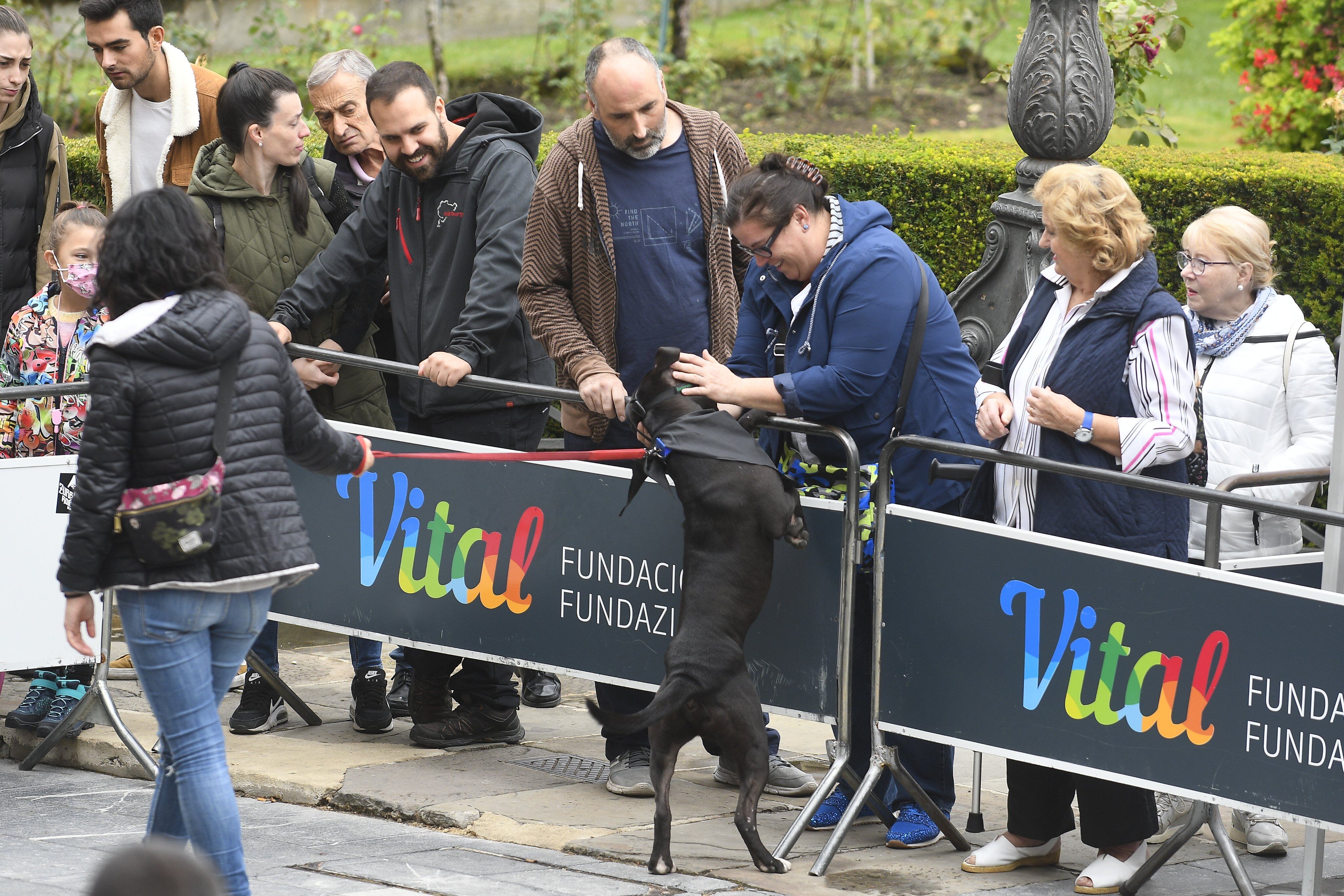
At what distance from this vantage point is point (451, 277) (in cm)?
511

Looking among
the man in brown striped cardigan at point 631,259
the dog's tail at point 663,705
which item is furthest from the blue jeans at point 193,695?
the man in brown striped cardigan at point 631,259

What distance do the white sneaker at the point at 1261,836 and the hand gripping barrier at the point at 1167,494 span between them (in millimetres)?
102

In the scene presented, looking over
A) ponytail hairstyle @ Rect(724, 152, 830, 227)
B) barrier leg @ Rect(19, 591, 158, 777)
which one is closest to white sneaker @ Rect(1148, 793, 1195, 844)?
ponytail hairstyle @ Rect(724, 152, 830, 227)

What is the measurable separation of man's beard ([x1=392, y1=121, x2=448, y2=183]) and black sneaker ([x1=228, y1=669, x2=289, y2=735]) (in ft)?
6.06

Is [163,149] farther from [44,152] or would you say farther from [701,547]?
[701,547]

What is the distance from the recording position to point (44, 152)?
6195mm

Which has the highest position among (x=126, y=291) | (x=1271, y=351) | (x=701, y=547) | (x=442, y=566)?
(x=126, y=291)

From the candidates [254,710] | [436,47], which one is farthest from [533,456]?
[436,47]

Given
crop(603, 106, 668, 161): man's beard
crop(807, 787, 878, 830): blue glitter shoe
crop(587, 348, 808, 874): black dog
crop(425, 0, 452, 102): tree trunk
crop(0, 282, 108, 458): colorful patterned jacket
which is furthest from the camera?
crop(425, 0, 452, 102): tree trunk

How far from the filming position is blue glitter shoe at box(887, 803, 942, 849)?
4367 mm

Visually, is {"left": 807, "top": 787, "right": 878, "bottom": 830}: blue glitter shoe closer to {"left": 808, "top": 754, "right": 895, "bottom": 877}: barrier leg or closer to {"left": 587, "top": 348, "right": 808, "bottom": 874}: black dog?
{"left": 808, "top": 754, "right": 895, "bottom": 877}: barrier leg

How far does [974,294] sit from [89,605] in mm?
3766

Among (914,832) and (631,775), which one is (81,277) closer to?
(631,775)

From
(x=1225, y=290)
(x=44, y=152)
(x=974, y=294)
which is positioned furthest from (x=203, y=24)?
(x=1225, y=290)
